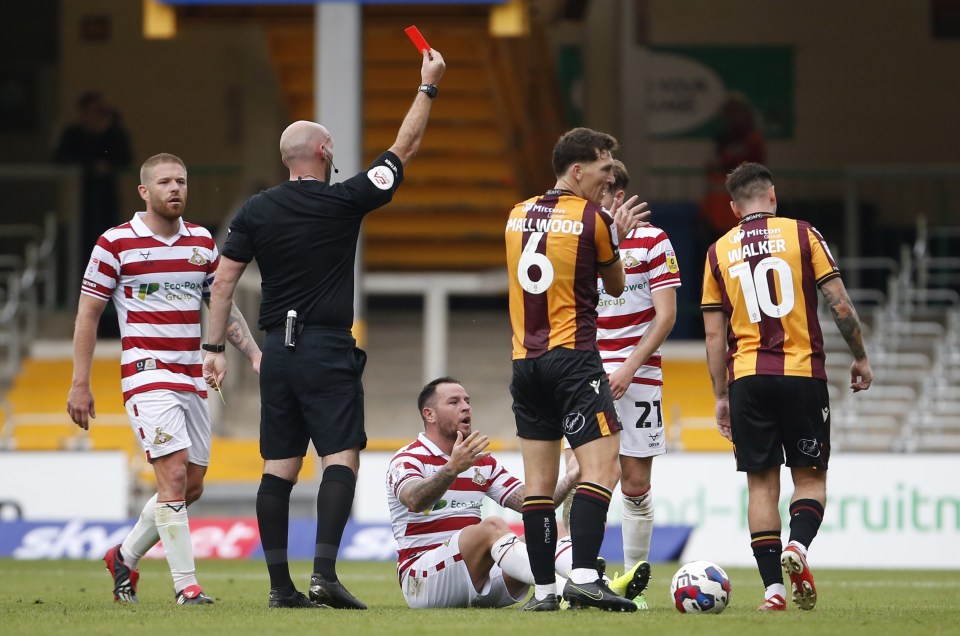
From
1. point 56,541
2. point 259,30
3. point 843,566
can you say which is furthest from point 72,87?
point 843,566

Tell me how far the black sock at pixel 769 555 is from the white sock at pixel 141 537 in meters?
2.92

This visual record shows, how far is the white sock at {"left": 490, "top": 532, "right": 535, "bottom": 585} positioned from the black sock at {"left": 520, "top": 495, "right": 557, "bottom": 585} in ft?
0.84

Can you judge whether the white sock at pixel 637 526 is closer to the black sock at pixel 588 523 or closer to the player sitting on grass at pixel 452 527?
the player sitting on grass at pixel 452 527

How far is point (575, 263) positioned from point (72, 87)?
16.1 meters

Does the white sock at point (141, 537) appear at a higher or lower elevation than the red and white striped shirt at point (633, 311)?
lower

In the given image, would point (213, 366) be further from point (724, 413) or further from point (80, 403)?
point (724, 413)

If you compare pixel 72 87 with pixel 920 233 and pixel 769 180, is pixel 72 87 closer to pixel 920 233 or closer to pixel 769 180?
pixel 920 233

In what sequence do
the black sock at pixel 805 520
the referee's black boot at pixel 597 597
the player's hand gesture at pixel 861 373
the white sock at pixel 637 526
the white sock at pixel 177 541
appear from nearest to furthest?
1. the referee's black boot at pixel 597 597
2. the black sock at pixel 805 520
3. the player's hand gesture at pixel 861 373
4. the white sock at pixel 177 541
5. the white sock at pixel 637 526

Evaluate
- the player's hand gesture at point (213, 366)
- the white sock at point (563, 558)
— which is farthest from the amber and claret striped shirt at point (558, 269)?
the player's hand gesture at point (213, 366)

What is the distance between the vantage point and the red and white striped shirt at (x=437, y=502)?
7938mm

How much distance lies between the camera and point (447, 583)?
25.9 feet

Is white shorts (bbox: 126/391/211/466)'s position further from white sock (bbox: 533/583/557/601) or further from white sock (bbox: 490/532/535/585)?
white sock (bbox: 533/583/557/601)

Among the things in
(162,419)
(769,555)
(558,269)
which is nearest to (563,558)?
(769,555)

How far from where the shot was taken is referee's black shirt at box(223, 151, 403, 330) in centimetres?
770
